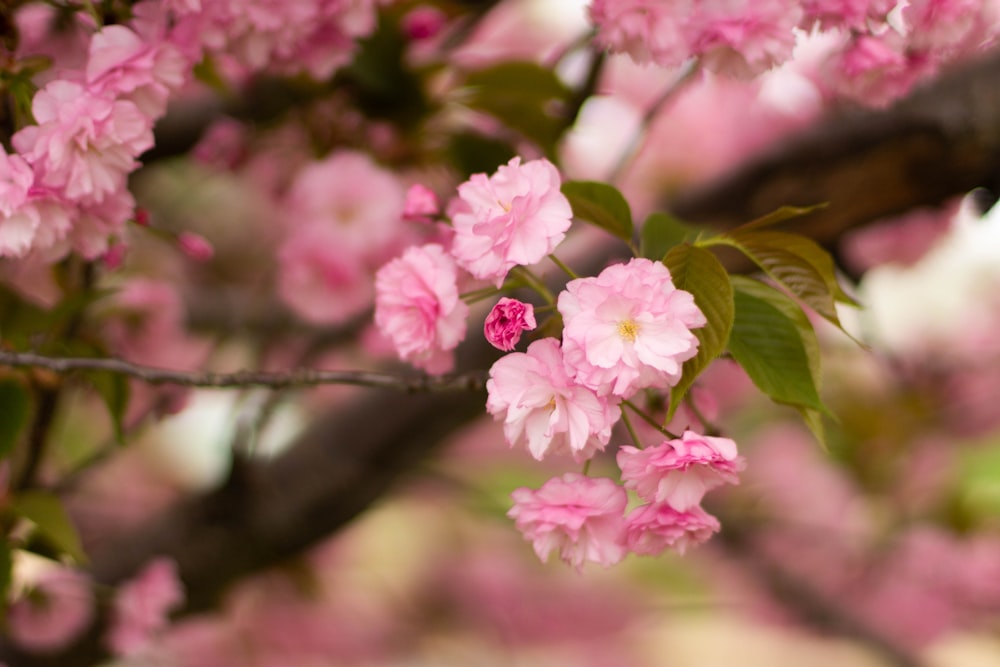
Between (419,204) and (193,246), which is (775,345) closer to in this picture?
(419,204)

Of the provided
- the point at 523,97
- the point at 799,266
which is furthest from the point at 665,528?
the point at 523,97

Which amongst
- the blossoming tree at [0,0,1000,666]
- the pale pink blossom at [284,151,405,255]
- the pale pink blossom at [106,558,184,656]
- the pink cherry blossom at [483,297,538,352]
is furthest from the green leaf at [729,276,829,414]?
the pale pink blossom at [106,558,184,656]

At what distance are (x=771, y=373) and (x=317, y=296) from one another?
594mm

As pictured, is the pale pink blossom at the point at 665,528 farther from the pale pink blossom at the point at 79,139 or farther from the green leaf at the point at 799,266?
the pale pink blossom at the point at 79,139

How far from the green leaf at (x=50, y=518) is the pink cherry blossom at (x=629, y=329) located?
38 cm

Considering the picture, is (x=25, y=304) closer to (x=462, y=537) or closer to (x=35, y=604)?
(x=35, y=604)

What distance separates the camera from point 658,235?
0.50 m

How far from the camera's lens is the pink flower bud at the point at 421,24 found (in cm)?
85

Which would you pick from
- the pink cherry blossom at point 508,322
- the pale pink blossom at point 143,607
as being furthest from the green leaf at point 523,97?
the pale pink blossom at point 143,607

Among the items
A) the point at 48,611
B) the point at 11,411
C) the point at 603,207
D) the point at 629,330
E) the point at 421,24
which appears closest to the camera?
the point at 629,330

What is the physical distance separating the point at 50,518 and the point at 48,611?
213 millimetres

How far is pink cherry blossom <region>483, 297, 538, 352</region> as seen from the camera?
0.41 metres

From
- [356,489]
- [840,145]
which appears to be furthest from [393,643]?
[840,145]

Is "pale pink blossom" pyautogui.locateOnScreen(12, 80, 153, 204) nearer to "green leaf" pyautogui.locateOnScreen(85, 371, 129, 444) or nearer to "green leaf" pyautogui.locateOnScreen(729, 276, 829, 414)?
"green leaf" pyautogui.locateOnScreen(85, 371, 129, 444)
